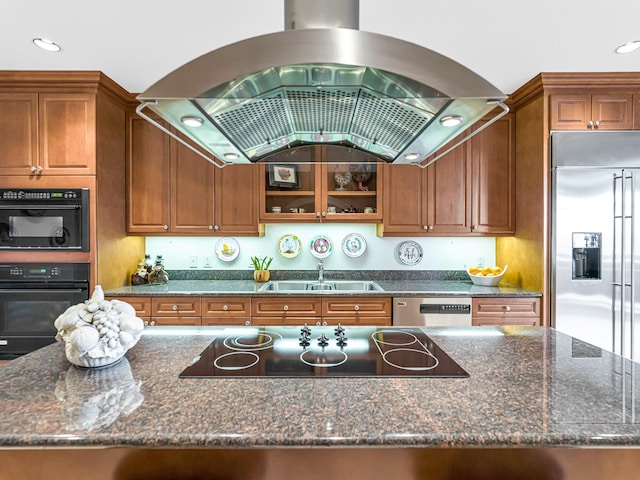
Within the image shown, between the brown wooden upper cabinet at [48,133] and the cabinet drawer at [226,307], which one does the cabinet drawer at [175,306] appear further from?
the brown wooden upper cabinet at [48,133]

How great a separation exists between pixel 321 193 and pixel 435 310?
1.32 m

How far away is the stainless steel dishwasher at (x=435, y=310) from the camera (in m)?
2.74

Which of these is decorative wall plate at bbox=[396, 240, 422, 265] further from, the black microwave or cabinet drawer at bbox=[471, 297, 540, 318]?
the black microwave

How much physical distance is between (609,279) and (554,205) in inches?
25.8

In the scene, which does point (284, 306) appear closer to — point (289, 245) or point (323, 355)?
point (289, 245)

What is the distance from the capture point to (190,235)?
3121 mm

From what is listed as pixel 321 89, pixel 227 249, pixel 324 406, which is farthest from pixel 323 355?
pixel 227 249

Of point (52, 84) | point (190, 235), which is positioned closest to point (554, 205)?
point (190, 235)

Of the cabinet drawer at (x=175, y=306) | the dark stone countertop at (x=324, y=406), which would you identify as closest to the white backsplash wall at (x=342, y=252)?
the cabinet drawer at (x=175, y=306)

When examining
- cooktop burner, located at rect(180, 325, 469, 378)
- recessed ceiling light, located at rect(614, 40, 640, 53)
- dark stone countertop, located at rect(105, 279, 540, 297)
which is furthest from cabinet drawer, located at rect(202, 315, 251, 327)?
recessed ceiling light, located at rect(614, 40, 640, 53)

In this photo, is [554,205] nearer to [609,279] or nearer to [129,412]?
[609,279]

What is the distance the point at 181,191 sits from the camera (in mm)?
3086

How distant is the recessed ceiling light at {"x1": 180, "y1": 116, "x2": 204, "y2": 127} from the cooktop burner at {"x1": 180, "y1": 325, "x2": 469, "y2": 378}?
2.59 ft

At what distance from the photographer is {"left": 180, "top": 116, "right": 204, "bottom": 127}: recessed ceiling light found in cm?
113
